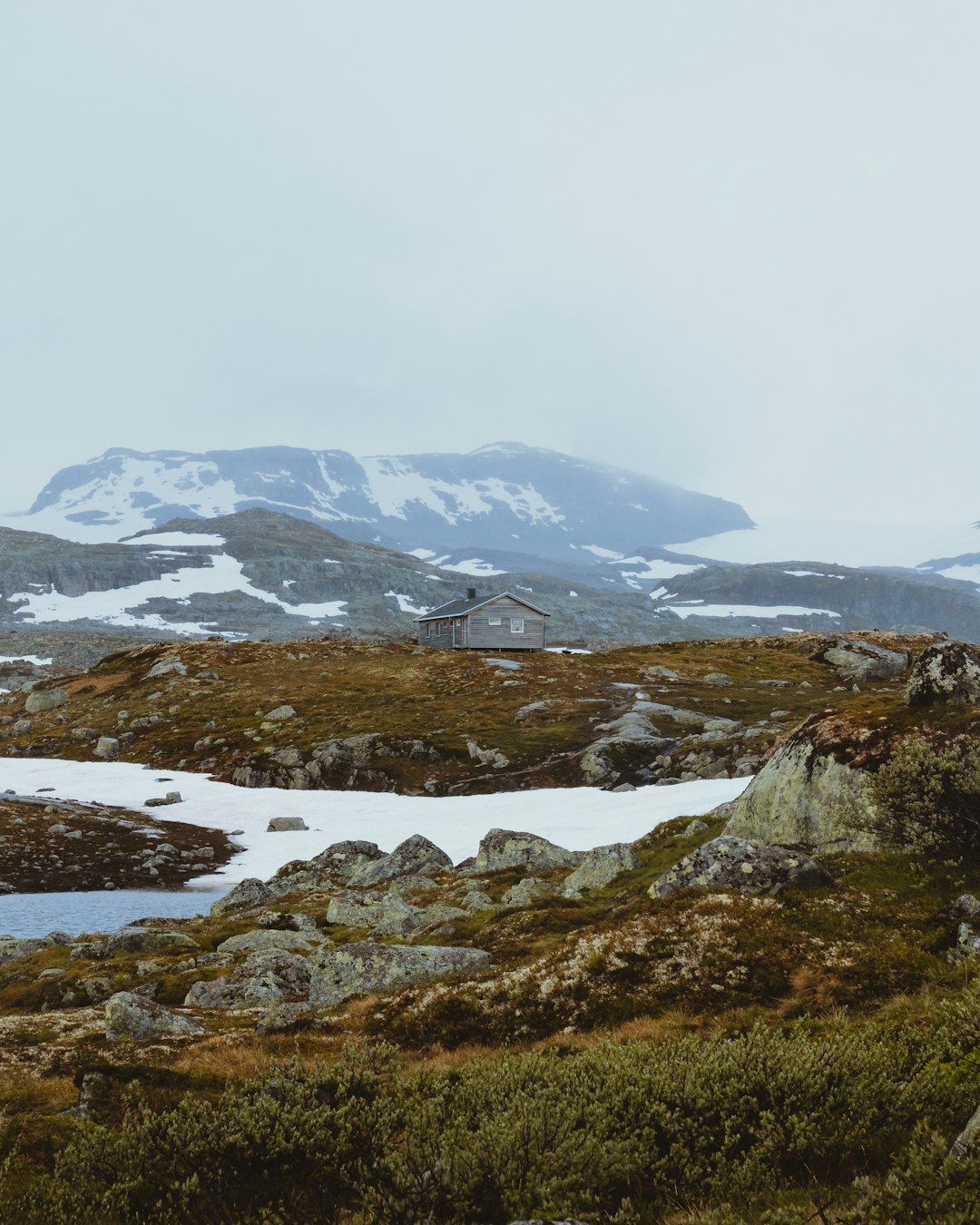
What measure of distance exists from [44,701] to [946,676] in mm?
86665

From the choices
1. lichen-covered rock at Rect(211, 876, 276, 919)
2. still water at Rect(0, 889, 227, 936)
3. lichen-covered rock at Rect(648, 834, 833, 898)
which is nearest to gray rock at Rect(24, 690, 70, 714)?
still water at Rect(0, 889, 227, 936)

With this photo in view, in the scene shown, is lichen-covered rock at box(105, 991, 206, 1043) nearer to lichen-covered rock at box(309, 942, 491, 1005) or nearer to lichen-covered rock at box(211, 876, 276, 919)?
lichen-covered rock at box(309, 942, 491, 1005)

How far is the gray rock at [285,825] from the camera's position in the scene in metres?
46.0

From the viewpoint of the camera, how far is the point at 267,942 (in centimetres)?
2373

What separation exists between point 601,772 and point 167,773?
1326 inches

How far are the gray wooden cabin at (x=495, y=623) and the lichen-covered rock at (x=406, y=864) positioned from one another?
6809cm

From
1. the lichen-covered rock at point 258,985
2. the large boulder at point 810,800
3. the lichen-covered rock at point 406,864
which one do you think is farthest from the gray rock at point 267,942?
the large boulder at point 810,800

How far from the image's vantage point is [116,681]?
8862 cm

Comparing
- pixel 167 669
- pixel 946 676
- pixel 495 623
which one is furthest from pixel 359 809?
pixel 495 623

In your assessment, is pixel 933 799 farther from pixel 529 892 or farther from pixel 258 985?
pixel 258 985

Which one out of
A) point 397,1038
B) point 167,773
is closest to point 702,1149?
point 397,1038

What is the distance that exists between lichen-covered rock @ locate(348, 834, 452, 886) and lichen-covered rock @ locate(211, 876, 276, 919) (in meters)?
3.95

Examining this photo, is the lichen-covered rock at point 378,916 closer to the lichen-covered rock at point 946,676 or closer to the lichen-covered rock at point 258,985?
the lichen-covered rock at point 258,985

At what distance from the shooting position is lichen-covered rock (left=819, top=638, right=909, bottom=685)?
250 feet
